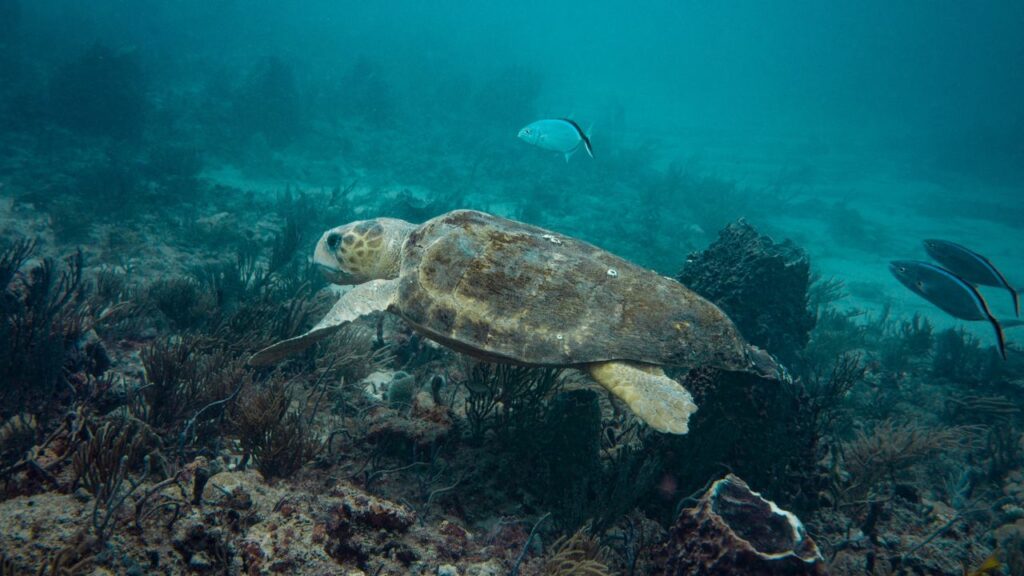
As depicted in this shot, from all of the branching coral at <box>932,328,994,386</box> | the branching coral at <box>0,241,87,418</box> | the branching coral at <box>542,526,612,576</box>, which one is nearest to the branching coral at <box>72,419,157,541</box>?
the branching coral at <box>0,241,87,418</box>

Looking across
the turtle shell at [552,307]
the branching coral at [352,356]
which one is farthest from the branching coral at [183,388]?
the turtle shell at [552,307]

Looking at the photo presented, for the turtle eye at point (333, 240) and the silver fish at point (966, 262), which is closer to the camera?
the turtle eye at point (333, 240)

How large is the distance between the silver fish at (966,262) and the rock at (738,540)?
5886mm

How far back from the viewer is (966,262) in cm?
614

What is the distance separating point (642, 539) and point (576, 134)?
307 inches

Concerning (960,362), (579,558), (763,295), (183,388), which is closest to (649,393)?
(579,558)

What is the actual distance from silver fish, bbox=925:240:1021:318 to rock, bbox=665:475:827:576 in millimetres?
5886

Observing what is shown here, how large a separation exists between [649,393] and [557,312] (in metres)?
0.83

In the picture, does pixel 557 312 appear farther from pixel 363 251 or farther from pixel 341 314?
pixel 363 251

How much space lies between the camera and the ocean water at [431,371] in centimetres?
238

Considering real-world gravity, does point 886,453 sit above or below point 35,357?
above

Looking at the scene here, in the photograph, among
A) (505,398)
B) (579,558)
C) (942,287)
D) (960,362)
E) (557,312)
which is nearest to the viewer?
(579,558)

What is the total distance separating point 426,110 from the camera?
1099 inches

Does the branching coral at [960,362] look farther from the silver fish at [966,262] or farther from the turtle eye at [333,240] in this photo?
the turtle eye at [333,240]
